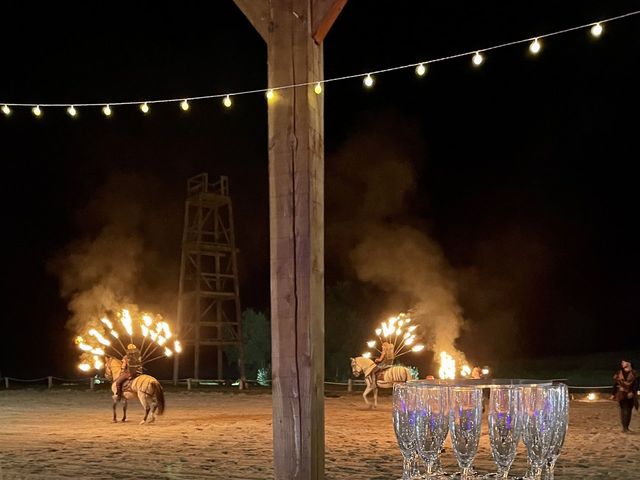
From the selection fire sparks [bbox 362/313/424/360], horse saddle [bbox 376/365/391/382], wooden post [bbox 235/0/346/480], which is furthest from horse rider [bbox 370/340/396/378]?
wooden post [bbox 235/0/346/480]

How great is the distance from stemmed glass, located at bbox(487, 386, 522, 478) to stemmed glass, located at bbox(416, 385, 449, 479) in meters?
0.18

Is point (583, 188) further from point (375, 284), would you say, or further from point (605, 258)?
point (375, 284)

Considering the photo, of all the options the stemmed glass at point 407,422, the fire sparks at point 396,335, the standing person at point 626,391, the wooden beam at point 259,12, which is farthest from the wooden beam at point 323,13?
the fire sparks at point 396,335

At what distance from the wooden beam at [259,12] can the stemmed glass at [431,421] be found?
10.3 feet

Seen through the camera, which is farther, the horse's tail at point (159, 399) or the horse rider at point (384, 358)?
the horse rider at point (384, 358)

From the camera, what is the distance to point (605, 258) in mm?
28016

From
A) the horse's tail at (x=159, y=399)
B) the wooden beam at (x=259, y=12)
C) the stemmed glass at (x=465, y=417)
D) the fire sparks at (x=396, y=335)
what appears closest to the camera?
the stemmed glass at (x=465, y=417)

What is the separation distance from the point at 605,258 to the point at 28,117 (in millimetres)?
20569

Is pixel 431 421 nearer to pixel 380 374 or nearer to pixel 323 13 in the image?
pixel 323 13

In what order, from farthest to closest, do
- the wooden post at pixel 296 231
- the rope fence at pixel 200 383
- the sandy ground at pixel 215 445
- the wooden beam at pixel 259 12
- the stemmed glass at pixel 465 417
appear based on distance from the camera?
the rope fence at pixel 200 383, the sandy ground at pixel 215 445, the wooden beam at pixel 259 12, the wooden post at pixel 296 231, the stemmed glass at pixel 465 417

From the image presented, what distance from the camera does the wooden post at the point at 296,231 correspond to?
184 inches

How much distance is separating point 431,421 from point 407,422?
0.09 meters

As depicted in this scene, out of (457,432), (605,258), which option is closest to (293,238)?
(457,432)

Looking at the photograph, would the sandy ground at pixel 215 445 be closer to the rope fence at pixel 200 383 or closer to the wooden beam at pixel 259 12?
the wooden beam at pixel 259 12
